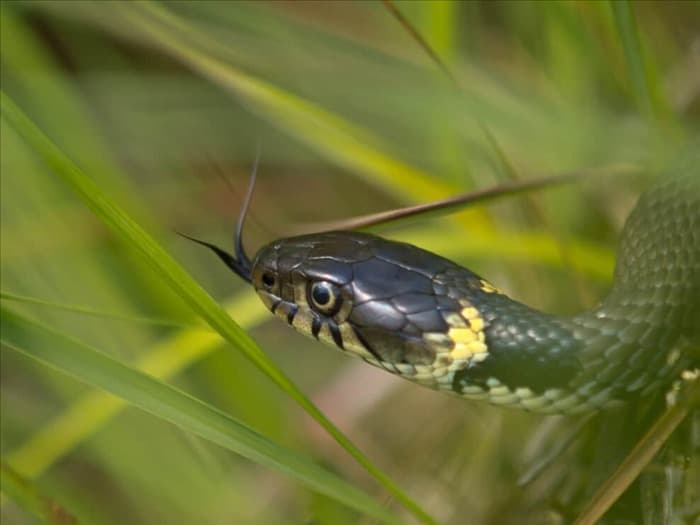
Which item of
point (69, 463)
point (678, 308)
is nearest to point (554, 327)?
point (678, 308)

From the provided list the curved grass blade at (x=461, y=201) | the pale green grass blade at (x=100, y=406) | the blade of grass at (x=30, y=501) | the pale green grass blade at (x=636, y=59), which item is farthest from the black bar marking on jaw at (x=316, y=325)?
the pale green grass blade at (x=636, y=59)

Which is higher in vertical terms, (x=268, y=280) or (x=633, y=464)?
(x=268, y=280)

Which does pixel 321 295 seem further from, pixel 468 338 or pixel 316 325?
pixel 468 338

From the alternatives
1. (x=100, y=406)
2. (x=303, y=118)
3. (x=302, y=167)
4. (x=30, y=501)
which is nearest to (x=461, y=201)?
(x=303, y=118)

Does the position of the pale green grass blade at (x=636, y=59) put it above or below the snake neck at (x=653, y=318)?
above

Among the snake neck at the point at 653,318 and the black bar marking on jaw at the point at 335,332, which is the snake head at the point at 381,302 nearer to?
the black bar marking on jaw at the point at 335,332

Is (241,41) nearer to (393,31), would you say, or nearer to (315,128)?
(315,128)
